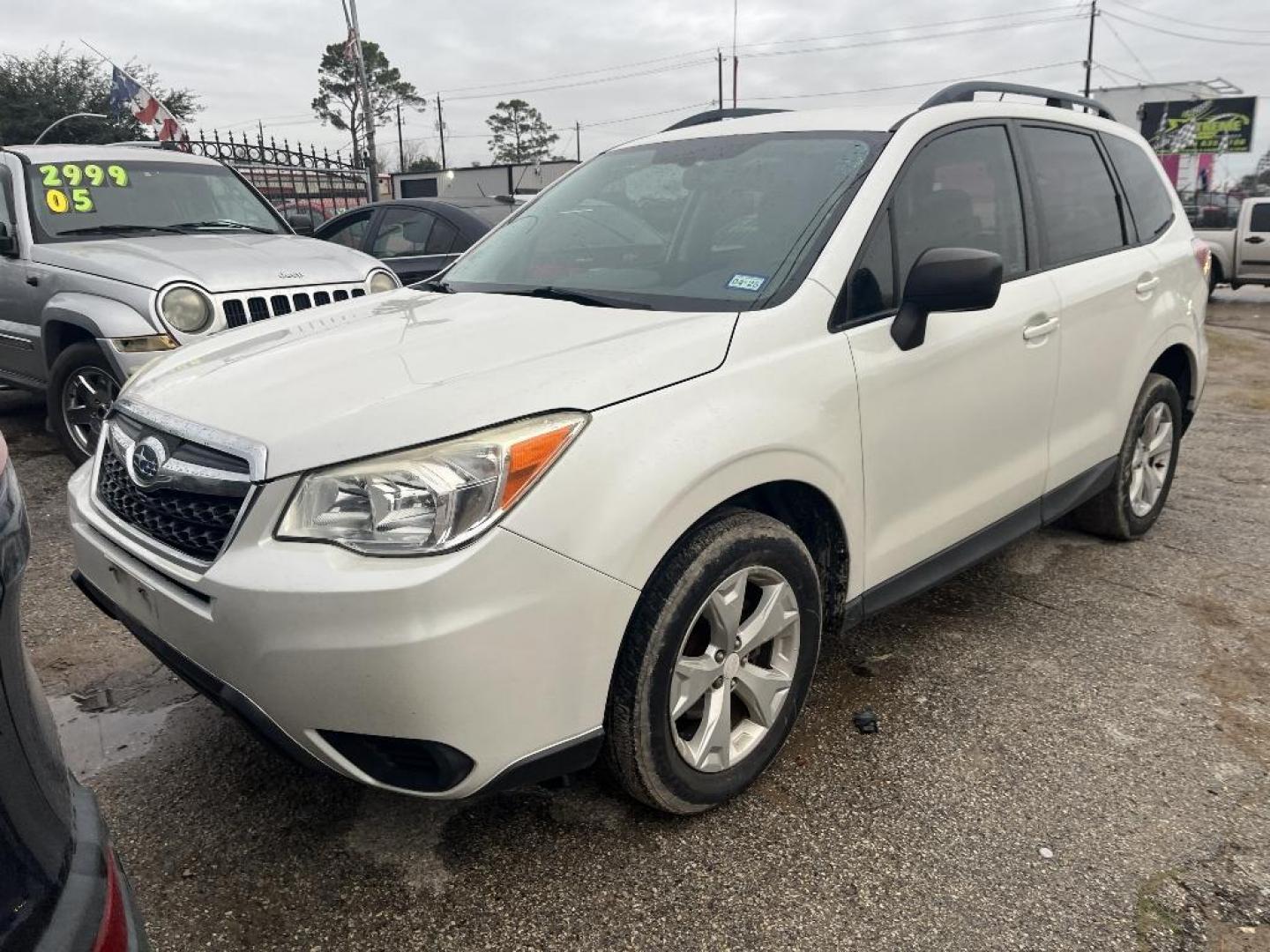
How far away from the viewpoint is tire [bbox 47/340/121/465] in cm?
492

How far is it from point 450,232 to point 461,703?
5888mm

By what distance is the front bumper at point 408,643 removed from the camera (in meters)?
1.75

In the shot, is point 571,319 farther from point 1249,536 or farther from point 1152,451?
point 1249,536

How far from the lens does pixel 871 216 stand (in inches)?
103

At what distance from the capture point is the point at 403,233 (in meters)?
7.46

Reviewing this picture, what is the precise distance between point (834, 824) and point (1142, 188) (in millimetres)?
3189

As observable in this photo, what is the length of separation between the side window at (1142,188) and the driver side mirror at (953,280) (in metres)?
1.87

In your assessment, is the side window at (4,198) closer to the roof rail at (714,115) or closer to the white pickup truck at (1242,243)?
the roof rail at (714,115)

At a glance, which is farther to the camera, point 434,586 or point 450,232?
point 450,232

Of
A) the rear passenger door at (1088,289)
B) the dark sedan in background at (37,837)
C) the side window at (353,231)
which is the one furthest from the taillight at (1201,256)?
the side window at (353,231)

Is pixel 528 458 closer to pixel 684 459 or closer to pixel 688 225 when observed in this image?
pixel 684 459

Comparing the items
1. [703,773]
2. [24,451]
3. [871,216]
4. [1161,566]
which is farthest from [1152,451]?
[24,451]

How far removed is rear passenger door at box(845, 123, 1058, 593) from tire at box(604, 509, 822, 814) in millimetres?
375

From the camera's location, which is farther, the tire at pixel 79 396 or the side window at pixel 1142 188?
the tire at pixel 79 396
